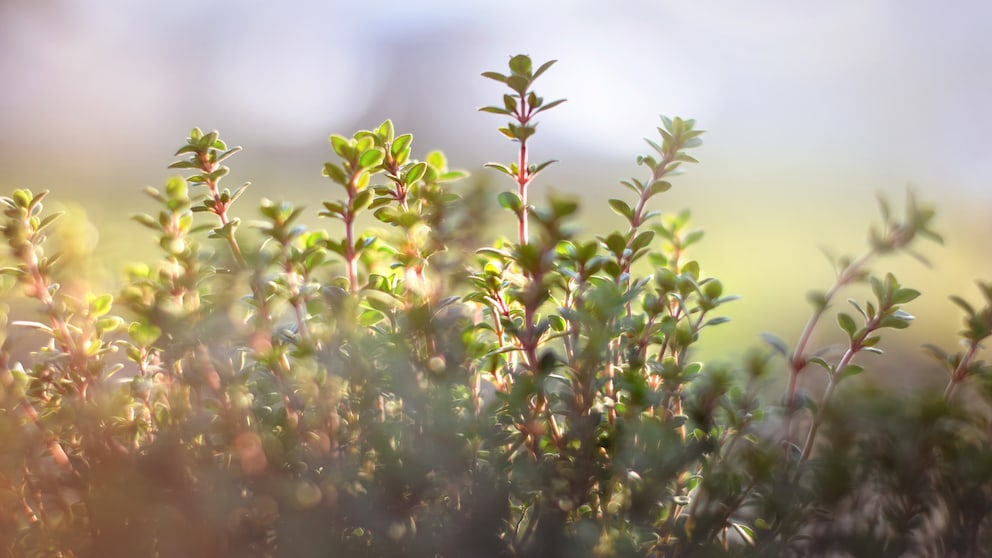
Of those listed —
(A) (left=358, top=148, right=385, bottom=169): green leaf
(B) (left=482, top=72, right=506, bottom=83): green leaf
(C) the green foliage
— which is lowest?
(C) the green foliage

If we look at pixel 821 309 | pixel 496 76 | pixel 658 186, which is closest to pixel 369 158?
pixel 496 76

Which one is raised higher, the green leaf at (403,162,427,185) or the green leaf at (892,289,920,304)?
the green leaf at (403,162,427,185)

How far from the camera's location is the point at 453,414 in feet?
1.83

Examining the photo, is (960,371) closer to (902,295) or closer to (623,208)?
(902,295)

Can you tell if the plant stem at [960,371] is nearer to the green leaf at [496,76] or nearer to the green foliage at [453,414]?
the green foliage at [453,414]

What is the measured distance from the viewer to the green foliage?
0.54 meters

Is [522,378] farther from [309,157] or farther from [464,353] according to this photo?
[309,157]

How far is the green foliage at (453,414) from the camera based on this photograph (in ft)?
1.76

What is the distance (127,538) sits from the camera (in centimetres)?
57

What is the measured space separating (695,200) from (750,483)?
536cm

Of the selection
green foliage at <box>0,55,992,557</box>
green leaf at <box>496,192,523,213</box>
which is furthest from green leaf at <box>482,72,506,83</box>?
green leaf at <box>496,192,523,213</box>

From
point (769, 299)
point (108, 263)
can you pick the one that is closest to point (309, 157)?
point (769, 299)

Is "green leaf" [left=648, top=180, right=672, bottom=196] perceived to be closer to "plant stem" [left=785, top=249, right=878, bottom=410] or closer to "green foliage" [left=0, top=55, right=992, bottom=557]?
"green foliage" [left=0, top=55, right=992, bottom=557]

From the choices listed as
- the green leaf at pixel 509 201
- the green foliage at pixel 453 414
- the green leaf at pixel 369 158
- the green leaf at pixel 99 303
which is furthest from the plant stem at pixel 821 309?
the green leaf at pixel 99 303
